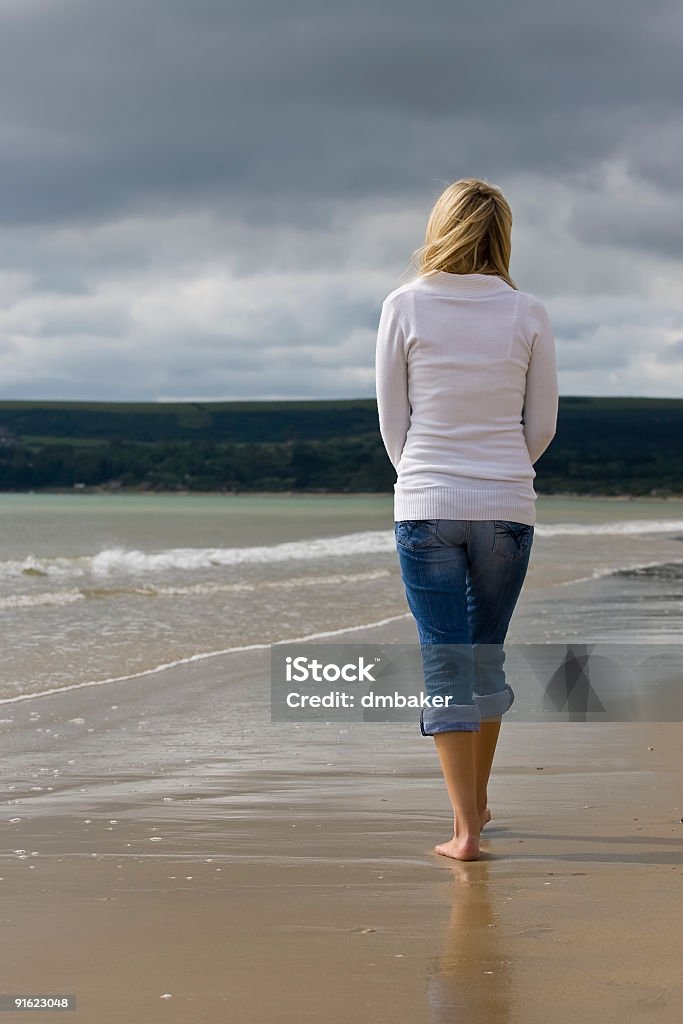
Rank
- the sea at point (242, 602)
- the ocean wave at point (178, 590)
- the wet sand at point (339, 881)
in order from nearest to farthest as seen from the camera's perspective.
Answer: the wet sand at point (339, 881) → the sea at point (242, 602) → the ocean wave at point (178, 590)

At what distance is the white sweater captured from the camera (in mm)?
3498

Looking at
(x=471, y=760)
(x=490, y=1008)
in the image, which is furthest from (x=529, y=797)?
(x=490, y=1008)

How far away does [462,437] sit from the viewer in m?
3.50

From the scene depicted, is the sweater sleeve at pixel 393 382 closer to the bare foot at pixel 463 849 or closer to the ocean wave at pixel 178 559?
the bare foot at pixel 463 849

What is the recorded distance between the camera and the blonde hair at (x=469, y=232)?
3590 mm

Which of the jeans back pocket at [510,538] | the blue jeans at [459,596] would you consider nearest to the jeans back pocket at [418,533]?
the blue jeans at [459,596]

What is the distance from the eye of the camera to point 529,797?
4469 millimetres

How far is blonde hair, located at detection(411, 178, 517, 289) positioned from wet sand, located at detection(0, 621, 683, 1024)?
67.8 inches

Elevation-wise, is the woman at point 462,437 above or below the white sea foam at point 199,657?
above

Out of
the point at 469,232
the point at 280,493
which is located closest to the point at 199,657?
the point at 469,232

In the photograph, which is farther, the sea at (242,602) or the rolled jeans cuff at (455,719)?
the sea at (242,602)

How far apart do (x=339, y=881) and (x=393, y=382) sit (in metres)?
1.40

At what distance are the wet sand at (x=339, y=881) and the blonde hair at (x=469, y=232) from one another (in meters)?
1.72

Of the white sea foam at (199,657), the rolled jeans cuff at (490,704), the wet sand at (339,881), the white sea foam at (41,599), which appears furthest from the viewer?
the white sea foam at (41,599)
